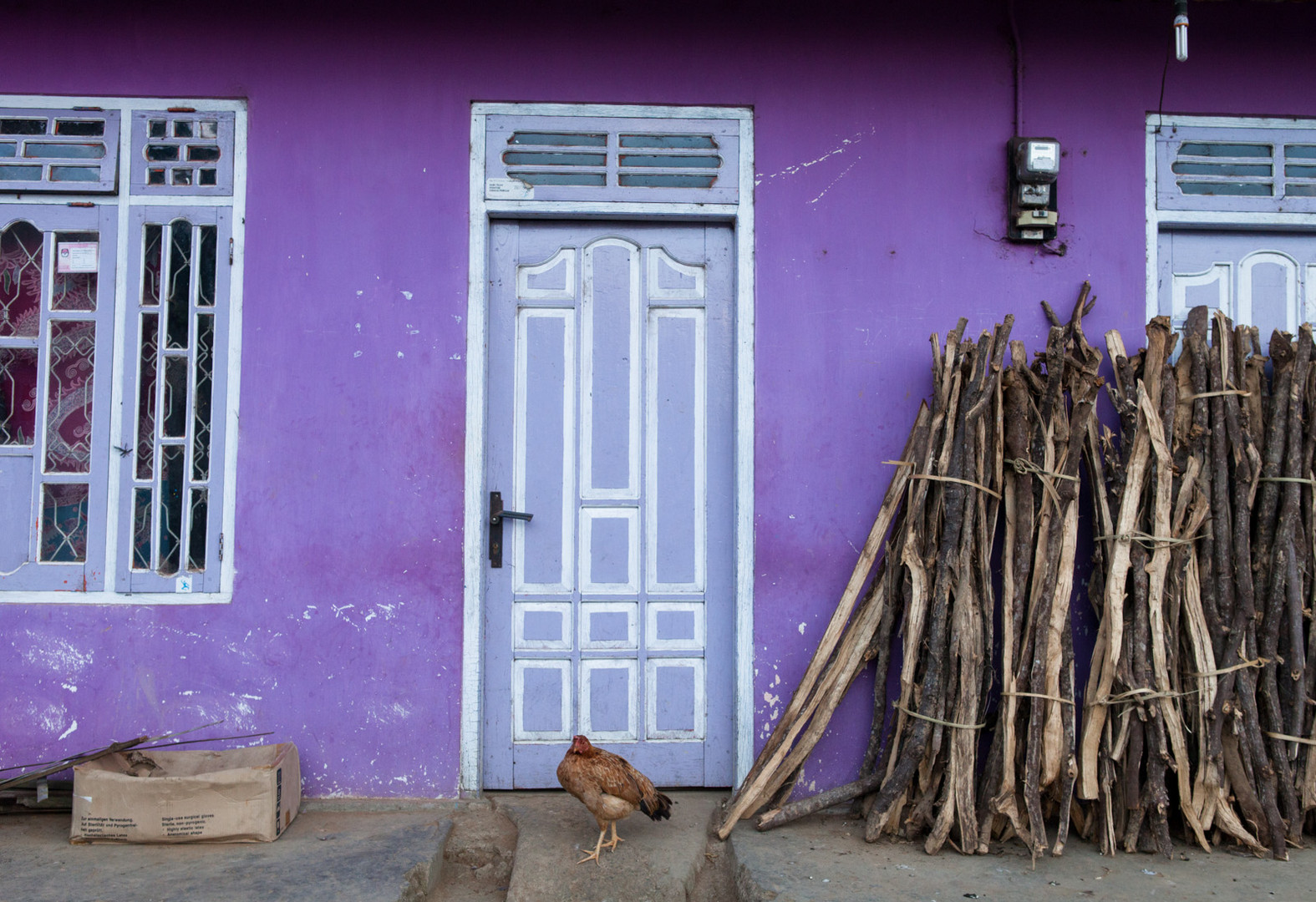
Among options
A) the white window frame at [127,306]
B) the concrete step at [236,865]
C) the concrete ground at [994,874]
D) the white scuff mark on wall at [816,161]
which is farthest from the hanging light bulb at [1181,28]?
the concrete step at [236,865]

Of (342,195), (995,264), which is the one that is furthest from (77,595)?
(995,264)

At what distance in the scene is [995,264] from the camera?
3984mm

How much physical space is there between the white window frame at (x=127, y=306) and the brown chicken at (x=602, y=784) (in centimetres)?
165

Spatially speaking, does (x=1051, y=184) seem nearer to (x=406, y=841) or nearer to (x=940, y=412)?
(x=940, y=412)

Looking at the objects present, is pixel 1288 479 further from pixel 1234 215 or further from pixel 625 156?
pixel 625 156

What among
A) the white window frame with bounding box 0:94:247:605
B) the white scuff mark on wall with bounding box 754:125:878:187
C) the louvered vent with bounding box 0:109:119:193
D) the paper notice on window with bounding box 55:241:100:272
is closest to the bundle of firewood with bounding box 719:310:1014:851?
the white scuff mark on wall with bounding box 754:125:878:187

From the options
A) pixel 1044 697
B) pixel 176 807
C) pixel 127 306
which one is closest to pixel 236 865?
pixel 176 807

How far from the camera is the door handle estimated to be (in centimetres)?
398

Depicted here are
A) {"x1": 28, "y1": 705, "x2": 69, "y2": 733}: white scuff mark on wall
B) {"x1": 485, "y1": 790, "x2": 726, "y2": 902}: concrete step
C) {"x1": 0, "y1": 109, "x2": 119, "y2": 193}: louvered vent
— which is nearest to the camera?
{"x1": 485, "y1": 790, "x2": 726, "y2": 902}: concrete step

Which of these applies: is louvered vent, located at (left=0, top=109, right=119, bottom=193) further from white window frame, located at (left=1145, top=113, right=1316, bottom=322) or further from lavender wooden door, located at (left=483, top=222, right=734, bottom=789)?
white window frame, located at (left=1145, top=113, right=1316, bottom=322)

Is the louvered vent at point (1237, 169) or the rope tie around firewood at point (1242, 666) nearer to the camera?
the rope tie around firewood at point (1242, 666)

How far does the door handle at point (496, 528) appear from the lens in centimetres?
398

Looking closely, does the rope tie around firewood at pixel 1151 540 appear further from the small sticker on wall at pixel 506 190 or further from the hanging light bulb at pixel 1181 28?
the small sticker on wall at pixel 506 190

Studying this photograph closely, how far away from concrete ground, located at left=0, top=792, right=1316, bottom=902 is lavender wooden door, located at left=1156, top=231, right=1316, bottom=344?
2215mm
